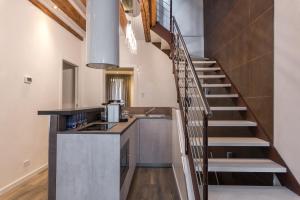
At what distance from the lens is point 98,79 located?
227 inches

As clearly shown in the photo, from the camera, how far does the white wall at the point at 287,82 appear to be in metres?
2.01

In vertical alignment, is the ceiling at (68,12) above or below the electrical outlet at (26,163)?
above

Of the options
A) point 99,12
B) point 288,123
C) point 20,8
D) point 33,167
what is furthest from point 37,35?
point 288,123

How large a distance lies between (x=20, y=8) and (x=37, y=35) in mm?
516

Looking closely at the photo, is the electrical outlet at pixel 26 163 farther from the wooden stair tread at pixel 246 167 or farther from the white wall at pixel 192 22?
the white wall at pixel 192 22

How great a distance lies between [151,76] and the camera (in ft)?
18.7

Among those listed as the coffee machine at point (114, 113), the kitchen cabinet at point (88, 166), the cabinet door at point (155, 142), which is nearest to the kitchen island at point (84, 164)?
the kitchen cabinet at point (88, 166)

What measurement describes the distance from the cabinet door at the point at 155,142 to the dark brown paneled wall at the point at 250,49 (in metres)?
1.50

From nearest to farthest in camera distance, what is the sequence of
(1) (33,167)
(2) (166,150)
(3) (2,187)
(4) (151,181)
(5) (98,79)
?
(3) (2,187)
(4) (151,181)
(1) (33,167)
(2) (166,150)
(5) (98,79)

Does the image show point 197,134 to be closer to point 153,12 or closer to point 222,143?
point 222,143

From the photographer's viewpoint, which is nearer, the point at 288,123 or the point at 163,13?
the point at 288,123

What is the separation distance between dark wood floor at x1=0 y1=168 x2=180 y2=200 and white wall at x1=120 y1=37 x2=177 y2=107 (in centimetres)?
216

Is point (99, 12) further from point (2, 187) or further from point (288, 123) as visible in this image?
point (2, 187)

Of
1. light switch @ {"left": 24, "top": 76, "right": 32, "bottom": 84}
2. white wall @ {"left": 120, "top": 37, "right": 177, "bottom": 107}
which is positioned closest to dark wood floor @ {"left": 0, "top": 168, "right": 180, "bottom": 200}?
light switch @ {"left": 24, "top": 76, "right": 32, "bottom": 84}
